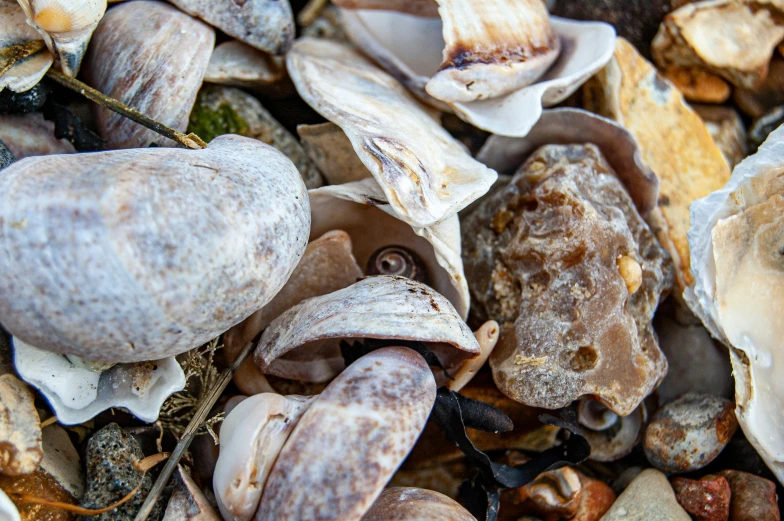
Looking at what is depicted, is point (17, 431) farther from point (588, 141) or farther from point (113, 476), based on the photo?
point (588, 141)

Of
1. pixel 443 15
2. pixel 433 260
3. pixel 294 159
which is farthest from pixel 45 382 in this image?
pixel 443 15

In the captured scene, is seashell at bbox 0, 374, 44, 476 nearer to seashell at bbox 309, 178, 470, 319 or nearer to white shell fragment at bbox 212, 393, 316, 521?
white shell fragment at bbox 212, 393, 316, 521

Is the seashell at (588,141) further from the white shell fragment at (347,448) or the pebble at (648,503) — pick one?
the white shell fragment at (347,448)

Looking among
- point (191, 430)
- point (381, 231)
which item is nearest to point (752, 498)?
point (381, 231)

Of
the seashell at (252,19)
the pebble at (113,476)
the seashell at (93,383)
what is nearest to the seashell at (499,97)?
the seashell at (252,19)

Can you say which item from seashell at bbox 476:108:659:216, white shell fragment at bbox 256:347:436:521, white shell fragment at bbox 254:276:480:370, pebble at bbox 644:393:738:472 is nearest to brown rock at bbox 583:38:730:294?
seashell at bbox 476:108:659:216

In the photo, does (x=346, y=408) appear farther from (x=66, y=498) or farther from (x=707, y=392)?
(x=707, y=392)

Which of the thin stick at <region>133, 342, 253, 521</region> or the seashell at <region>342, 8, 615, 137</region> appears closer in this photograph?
the thin stick at <region>133, 342, 253, 521</region>
